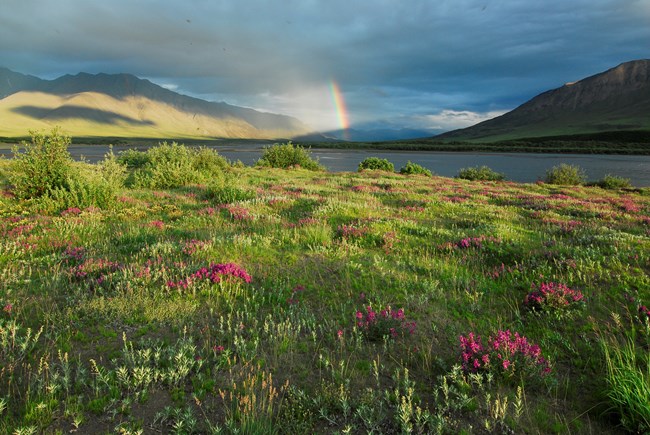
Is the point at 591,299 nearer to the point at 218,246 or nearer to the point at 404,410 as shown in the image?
the point at 404,410

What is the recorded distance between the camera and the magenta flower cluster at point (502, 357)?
407 cm

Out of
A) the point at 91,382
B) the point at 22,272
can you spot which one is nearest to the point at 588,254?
the point at 91,382

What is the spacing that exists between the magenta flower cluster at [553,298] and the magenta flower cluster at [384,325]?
7.51 ft

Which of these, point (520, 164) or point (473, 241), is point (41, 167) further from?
point (520, 164)

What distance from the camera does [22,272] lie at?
6305mm

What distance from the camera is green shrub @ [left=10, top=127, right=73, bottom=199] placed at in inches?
538

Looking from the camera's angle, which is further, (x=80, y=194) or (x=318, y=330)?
(x=80, y=194)

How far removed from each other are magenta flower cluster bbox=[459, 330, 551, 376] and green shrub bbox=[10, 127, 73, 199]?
50.2 ft

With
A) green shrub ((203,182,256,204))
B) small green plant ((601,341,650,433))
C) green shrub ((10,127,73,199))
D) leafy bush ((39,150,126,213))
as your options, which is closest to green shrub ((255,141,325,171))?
green shrub ((203,182,256,204))

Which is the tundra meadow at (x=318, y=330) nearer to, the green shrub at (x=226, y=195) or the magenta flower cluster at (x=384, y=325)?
the magenta flower cluster at (x=384, y=325)

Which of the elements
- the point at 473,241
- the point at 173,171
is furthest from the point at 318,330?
the point at 173,171

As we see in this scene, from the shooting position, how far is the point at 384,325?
5.03m

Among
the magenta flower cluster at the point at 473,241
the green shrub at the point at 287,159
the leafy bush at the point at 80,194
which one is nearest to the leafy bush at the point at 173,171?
the leafy bush at the point at 80,194

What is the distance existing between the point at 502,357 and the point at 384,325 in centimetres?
157
